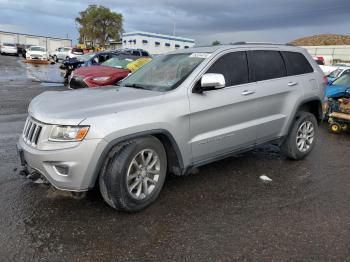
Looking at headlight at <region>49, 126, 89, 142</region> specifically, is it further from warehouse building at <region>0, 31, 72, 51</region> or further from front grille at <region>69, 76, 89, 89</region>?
warehouse building at <region>0, 31, 72, 51</region>

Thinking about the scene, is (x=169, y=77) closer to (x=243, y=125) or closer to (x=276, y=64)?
(x=243, y=125)

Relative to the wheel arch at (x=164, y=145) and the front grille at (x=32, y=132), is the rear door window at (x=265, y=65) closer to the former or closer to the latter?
the wheel arch at (x=164, y=145)

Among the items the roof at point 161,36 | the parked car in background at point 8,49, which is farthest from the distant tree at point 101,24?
the parked car in background at point 8,49

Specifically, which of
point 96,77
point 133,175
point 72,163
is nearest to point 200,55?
point 133,175

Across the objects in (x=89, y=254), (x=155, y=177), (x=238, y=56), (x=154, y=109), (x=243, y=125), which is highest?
(x=238, y=56)

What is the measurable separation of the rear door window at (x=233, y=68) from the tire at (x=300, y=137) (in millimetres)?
1457

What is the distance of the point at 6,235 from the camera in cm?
321

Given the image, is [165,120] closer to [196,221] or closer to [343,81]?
[196,221]

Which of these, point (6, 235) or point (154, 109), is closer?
point (6, 235)

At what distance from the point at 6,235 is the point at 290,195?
3.28 meters

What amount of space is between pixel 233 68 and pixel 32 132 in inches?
105

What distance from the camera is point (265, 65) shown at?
5.07 meters

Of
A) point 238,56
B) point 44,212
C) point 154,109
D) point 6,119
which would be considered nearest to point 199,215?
point 154,109

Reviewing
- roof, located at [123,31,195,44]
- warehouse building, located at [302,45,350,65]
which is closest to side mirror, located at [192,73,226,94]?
warehouse building, located at [302,45,350,65]
